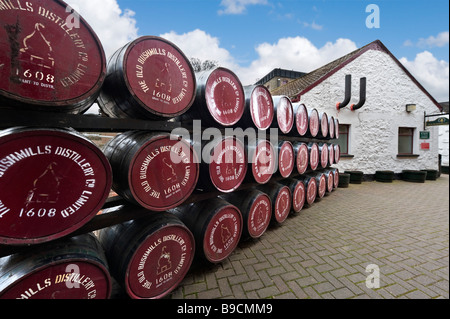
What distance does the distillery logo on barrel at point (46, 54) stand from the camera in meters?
1.07

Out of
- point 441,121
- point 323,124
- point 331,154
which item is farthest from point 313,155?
point 441,121

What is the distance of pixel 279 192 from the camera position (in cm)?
380

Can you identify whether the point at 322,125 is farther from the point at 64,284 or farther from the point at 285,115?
the point at 64,284

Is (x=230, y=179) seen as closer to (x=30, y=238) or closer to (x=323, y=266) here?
(x=323, y=266)

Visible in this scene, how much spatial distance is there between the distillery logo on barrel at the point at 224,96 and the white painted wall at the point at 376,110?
6344 millimetres

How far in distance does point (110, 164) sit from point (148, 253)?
2.93 ft

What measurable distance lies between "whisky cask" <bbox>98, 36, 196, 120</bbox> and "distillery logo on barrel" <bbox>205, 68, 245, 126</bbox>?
15.2 inches

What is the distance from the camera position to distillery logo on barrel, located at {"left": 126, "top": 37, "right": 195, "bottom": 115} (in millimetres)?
1625

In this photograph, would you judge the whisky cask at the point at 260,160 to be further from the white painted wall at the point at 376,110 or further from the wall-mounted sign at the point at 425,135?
the wall-mounted sign at the point at 425,135

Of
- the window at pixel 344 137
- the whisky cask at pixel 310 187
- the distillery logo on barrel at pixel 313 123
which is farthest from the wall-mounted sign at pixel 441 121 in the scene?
the whisky cask at pixel 310 187

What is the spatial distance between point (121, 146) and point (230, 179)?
1.36 metres

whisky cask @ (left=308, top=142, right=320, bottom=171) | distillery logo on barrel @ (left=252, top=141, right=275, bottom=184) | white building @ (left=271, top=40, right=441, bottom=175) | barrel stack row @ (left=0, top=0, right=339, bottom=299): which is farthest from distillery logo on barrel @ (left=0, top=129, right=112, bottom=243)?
white building @ (left=271, top=40, right=441, bottom=175)

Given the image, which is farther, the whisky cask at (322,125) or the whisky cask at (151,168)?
the whisky cask at (322,125)

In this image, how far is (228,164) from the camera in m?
2.59
